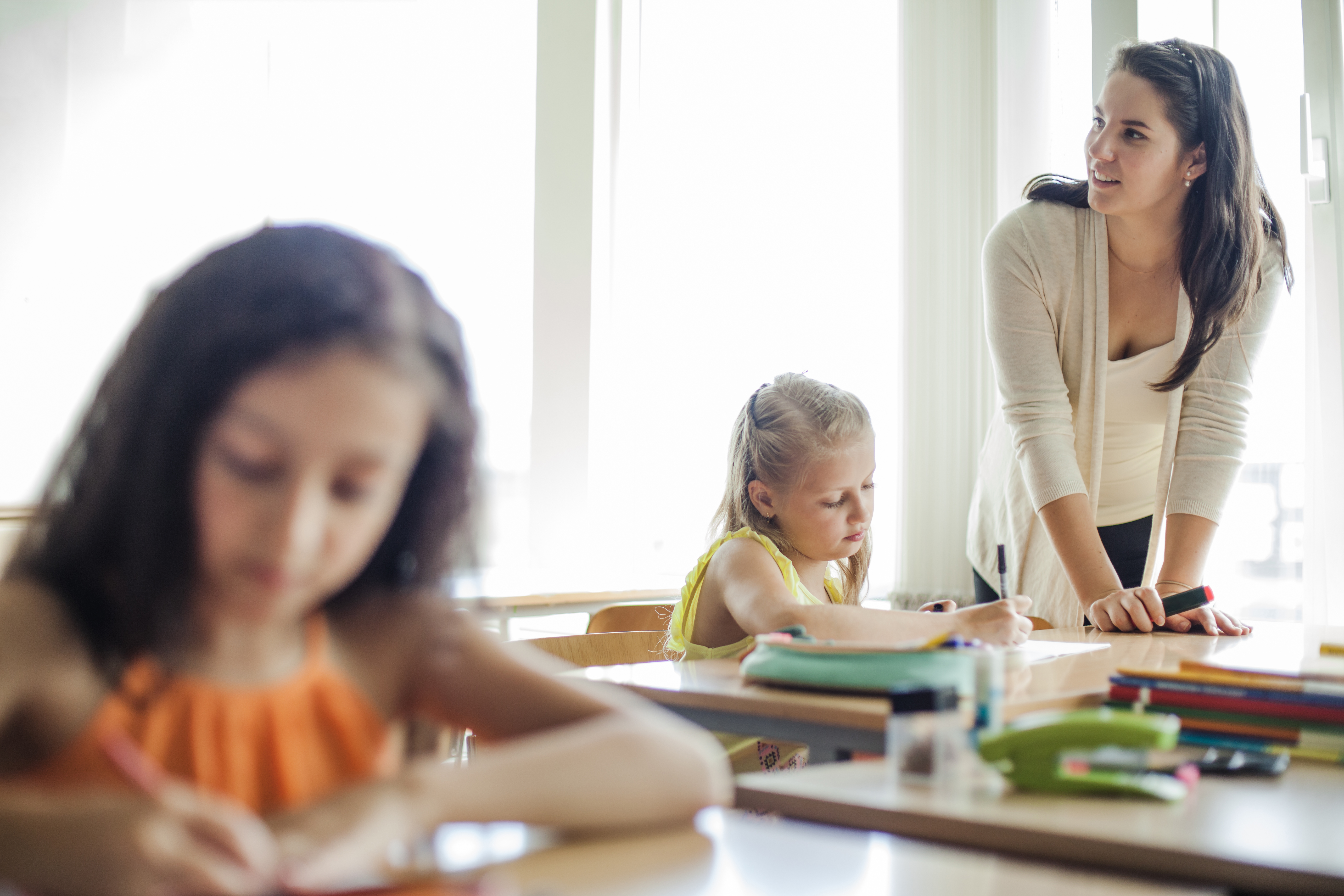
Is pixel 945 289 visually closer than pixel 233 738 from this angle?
No

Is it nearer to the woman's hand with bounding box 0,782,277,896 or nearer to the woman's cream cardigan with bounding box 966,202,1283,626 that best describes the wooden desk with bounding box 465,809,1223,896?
the woman's hand with bounding box 0,782,277,896

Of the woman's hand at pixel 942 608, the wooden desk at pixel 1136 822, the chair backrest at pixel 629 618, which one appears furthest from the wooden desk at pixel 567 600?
the wooden desk at pixel 1136 822

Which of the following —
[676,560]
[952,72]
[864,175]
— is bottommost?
[676,560]

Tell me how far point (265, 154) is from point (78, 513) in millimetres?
4086

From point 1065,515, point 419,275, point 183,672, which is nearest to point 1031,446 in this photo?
point 1065,515

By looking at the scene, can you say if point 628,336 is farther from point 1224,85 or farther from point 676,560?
point 1224,85

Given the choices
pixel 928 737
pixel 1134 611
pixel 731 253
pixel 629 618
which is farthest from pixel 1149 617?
pixel 731 253

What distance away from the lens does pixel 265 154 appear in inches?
171

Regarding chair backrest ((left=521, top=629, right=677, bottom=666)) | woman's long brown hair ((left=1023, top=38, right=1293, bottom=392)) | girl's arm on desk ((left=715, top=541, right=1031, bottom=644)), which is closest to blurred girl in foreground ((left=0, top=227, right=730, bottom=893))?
girl's arm on desk ((left=715, top=541, right=1031, bottom=644))

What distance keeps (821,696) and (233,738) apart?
0.67 meters

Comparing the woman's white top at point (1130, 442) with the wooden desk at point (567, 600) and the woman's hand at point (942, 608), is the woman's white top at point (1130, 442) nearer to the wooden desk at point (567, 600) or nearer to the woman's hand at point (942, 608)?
the woman's hand at point (942, 608)

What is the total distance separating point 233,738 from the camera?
2.09 feet

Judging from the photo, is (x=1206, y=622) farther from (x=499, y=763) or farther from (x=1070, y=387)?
(x=499, y=763)

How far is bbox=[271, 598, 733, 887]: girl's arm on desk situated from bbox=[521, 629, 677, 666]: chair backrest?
41.3 inches
